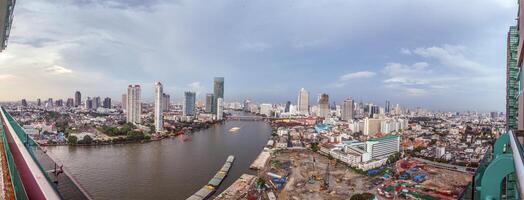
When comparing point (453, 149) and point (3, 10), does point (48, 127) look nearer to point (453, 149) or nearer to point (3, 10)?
point (3, 10)

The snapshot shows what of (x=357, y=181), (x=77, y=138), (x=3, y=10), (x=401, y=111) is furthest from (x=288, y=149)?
(x=401, y=111)

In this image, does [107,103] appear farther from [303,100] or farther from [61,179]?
[61,179]

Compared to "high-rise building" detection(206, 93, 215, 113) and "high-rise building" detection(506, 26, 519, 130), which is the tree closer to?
"high-rise building" detection(506, 26, 519, 130)

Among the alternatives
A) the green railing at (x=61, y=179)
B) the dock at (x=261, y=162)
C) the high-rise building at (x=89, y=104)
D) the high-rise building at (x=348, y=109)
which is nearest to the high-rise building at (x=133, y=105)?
the dock at (x=261, y=162)

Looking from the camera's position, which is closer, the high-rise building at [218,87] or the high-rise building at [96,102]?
the high-rise building at [96,102]

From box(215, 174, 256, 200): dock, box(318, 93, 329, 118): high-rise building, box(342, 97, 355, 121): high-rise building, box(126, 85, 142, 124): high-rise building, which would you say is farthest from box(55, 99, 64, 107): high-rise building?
box(215, 174, 256, 200): dock

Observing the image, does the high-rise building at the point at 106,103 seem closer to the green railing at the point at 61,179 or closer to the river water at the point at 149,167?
the river water at the point at 149,167

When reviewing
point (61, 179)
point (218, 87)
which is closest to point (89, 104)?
point (218, 87)
